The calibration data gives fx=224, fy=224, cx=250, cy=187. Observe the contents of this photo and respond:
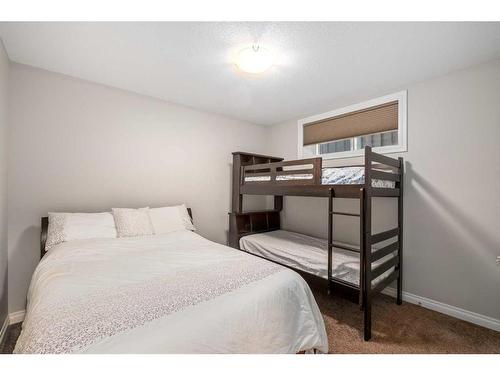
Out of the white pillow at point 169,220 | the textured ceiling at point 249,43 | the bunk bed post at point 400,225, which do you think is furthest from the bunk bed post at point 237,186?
the bunk bed post at point 400,225

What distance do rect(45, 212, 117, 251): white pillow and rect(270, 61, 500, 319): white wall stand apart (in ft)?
10.2

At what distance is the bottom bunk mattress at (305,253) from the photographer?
2152 millimetres

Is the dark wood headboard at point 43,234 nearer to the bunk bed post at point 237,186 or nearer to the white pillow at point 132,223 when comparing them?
the white pillow at point 132,223

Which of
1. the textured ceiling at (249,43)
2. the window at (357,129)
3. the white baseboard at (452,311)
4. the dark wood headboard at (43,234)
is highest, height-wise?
the textured ceiling at (249,43)

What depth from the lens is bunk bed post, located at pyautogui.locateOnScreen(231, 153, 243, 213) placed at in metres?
3.43

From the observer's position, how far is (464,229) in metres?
2.17

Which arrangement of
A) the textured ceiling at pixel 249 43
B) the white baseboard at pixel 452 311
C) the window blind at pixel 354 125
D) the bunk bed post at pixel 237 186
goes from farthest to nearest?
the bunk bed post at pixel 237 186
the window blind at pixel 354 125
the white baseboard at pixel 452 311
the textured ceiling at pixel 249 43

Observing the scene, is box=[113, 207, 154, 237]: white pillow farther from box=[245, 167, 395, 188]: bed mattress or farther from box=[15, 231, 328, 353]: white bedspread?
box=[245, 167, 395, 188]: bed mattress

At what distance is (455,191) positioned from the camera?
7.29ft

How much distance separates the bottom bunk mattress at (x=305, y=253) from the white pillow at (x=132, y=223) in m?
1.36

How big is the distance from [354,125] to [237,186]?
184cm

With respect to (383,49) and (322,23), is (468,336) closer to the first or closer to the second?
(383,49)

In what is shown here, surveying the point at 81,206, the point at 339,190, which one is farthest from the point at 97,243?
the point at 339,190

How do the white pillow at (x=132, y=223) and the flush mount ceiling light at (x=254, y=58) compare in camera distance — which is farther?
the white pillow at (x=132, y=223)
